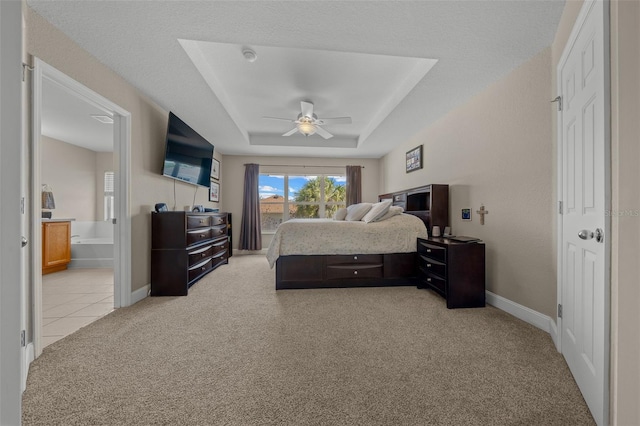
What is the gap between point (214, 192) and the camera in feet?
18.0

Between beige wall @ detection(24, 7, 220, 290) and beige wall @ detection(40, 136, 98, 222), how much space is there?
10.2ft

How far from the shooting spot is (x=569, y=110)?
5.19 feet

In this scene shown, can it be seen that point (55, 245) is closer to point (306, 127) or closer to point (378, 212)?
point (306, 127)

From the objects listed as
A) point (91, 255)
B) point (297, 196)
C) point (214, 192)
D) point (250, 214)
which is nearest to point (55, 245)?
point (91, 255)

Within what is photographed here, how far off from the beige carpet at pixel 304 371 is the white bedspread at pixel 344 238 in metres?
0.86

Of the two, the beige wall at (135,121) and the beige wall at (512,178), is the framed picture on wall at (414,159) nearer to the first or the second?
the beige wall at (512,178)

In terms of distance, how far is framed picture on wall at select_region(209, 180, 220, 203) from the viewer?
5.30 metres

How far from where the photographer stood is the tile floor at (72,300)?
2179mm

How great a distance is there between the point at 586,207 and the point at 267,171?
5620 millimetres

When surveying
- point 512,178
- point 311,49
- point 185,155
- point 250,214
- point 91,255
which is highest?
point 311,49

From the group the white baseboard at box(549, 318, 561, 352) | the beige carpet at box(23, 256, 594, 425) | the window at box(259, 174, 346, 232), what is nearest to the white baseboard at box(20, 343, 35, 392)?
the beige carpet at box(23, 256, 594, 425)

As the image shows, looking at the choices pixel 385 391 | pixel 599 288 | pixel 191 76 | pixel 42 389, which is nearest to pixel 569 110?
pixel 599 288

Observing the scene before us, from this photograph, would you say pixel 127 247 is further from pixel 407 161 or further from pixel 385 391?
pixel 407 161

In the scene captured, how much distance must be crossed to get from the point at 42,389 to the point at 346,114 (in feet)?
13.8
